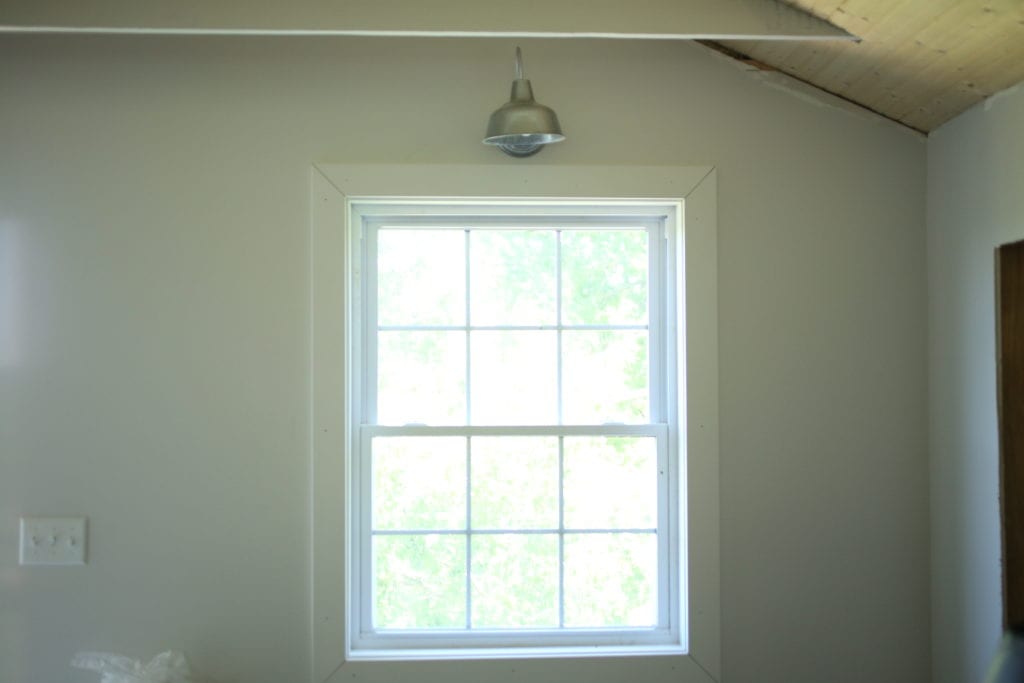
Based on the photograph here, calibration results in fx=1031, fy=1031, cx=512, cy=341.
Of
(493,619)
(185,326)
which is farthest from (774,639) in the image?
(185,326)

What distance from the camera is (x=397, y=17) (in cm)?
253

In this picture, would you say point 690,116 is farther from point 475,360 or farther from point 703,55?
point 475,360

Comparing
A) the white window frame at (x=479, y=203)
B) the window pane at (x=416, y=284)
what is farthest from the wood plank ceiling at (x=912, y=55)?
the window pane at (x=416, y=284)

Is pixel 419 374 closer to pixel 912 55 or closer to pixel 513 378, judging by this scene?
pixel 513 378

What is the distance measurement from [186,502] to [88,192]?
905 mm

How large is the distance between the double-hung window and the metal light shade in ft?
1.14

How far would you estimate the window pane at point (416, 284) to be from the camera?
118 inches

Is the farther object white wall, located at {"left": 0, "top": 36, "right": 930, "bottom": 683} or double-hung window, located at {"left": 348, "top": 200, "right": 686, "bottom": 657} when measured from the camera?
A: double-hung window, located at {"left": 348, "top": 200, "right": 686, "bottom": 657}

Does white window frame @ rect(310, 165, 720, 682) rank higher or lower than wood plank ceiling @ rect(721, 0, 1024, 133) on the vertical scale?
lower

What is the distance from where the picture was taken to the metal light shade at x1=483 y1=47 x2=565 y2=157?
2.58 meters

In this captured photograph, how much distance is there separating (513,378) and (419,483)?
0.41m

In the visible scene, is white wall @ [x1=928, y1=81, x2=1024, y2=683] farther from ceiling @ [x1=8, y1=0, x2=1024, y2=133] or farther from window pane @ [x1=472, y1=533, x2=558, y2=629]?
window pane @ [x1=472, y1=533, x2=558, y2=629]

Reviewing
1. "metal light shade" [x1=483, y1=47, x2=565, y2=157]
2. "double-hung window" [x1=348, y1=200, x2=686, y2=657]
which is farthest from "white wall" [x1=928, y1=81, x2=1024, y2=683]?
"metal light shade" [x1=483, y1=47, x2=565, y2=157]

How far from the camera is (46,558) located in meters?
2.84
